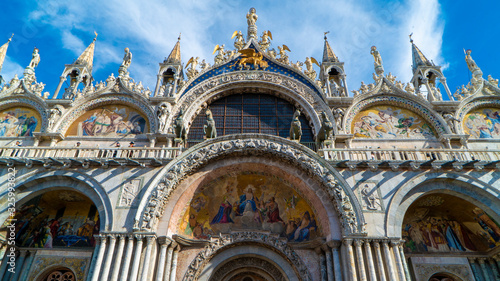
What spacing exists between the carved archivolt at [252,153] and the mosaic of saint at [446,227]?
339cm

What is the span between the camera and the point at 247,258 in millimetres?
12445

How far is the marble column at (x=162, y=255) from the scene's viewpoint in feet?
35.2

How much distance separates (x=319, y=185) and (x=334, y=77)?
8302 mm

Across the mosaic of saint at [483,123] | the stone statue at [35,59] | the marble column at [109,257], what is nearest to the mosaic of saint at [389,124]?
the mosaic of saint at [483,123]

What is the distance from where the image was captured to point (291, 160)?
12.5 m

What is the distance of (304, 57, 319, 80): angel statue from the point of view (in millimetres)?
17375

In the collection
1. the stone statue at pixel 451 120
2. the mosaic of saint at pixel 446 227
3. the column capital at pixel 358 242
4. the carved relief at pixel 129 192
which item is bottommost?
the column capital at pixel 358 242

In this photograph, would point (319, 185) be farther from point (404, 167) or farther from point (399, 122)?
point (399, 122)

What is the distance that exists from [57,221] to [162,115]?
647cm

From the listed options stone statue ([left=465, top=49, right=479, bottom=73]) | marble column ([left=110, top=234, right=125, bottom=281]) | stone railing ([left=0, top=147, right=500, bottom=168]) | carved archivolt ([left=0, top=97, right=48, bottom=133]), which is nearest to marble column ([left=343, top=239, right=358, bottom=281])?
stone railing ([left=0, top=147, right=500, bottom=168])

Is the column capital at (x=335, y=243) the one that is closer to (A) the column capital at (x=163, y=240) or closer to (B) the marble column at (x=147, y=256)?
(A) the column capital at (x=163, y=240)

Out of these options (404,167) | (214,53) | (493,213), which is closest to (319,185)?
(404,167)

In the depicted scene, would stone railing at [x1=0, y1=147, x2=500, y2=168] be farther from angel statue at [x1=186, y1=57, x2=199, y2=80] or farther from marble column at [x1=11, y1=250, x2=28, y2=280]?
angel statue at [x1=186, y1=57, x2=199, y2=80]

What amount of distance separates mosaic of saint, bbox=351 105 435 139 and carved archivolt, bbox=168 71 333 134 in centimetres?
185
